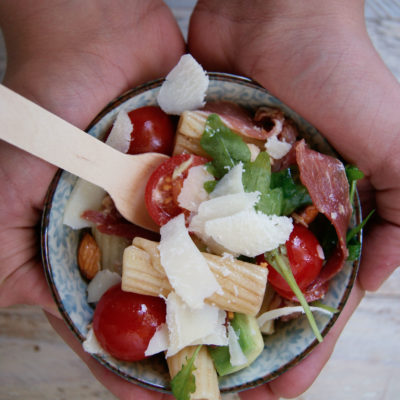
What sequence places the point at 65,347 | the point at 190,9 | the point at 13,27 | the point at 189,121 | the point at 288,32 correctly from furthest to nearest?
the point at 190,9 → the point at 65,347 → the point at 13,27 → the point at 288,32 → the point at 189,121

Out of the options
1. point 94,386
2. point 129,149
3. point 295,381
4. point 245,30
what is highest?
point 245,30

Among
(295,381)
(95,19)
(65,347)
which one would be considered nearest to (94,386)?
(65,347)

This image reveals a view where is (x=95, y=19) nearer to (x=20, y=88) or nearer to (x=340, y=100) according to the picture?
(x=20, y=88)

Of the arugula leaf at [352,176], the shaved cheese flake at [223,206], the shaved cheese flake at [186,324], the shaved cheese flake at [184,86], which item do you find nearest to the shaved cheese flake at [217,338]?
the shaved cheese flake at [186,324]

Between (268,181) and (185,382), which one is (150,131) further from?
(185,382)

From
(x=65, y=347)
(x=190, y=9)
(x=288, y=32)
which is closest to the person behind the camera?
(x=288, y=32)

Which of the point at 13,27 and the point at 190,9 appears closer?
the point at 13,27
